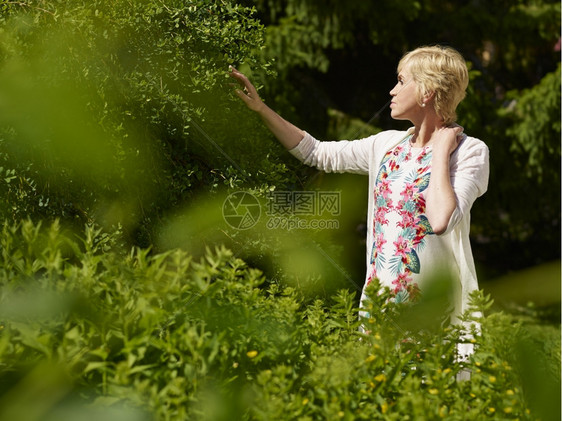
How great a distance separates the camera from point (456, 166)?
250 centimetres

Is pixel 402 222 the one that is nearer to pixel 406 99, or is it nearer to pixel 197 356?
pixel 406 99

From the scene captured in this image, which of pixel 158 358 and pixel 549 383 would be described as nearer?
pixel 549 383

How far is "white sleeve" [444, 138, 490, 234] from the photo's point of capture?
239 centimetres

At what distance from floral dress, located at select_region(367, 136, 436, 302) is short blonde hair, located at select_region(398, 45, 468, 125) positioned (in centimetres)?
18

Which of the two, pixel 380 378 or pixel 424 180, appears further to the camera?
pixel 424 180

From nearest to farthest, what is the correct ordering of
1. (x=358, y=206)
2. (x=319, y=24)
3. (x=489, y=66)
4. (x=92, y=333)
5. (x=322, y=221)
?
(x=92, y=333) < (x=322, y=221) < (x=358, y=206) < (x=319, y=24) < (x=489, y=66)

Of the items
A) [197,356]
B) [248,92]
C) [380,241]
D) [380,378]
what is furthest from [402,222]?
[197,356]

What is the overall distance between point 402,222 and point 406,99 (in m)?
0.48

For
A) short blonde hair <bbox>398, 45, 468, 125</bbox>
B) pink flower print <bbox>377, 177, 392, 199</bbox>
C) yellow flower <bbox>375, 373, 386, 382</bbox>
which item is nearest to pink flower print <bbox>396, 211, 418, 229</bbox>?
pink flower print <bbox>377, 177, 392, 199</bbox>

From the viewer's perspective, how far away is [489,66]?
8.76 metres

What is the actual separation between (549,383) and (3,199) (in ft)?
6.68

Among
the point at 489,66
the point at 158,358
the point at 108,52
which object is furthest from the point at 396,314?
the point at 489,66

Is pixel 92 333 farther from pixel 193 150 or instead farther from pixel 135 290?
pixel 193 150

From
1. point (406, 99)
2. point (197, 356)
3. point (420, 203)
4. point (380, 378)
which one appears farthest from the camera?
point (406, 99)
